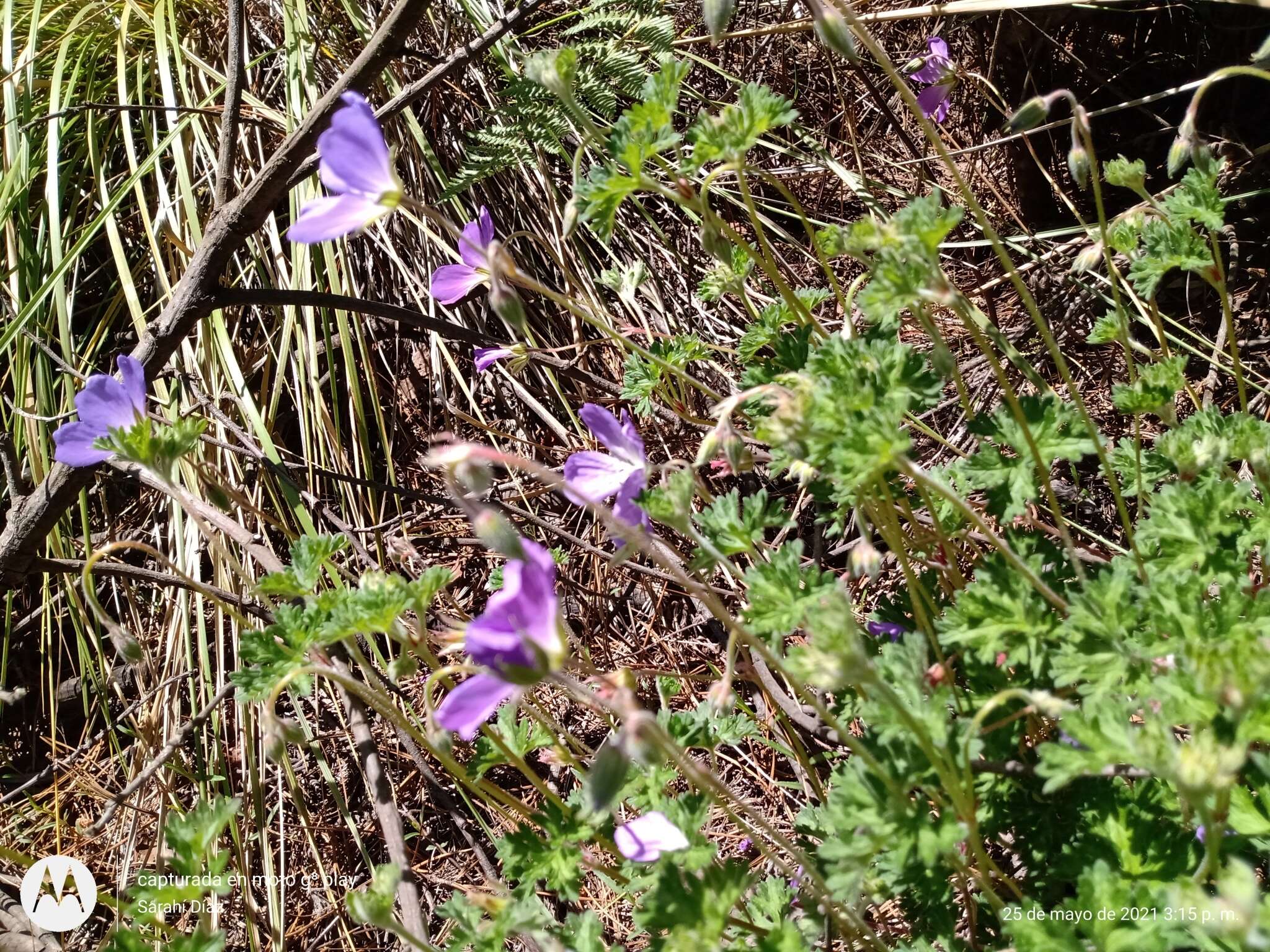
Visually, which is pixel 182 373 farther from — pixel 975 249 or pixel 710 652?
pixel 975 249

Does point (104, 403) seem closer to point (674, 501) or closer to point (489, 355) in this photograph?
point (489, 355)

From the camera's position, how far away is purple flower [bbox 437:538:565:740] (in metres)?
0.91

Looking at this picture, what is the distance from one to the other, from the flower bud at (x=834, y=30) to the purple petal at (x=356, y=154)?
640 mm

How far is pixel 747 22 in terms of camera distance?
2.97 metres

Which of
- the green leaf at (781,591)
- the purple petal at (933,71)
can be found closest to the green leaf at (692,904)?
the green leaf at (781,591)

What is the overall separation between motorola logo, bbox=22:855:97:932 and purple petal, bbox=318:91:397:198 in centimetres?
155

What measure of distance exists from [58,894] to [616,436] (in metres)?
1.56

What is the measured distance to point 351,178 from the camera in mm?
1225

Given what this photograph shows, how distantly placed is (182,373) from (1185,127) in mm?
2090

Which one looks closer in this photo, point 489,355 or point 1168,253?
point 1168,253

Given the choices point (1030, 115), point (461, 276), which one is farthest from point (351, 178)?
point (1030, 115)

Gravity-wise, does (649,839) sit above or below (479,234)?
below

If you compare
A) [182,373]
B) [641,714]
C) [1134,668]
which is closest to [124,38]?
[182,373]

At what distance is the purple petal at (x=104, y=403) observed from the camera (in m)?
1.38
